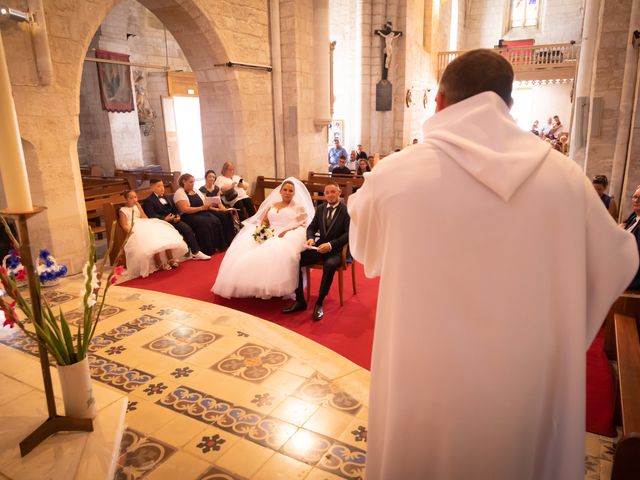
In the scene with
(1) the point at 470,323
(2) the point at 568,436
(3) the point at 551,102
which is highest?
(3) the point at 551,102

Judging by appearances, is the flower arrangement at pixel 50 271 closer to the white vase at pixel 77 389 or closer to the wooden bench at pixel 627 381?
the white vase at pixel 77 389

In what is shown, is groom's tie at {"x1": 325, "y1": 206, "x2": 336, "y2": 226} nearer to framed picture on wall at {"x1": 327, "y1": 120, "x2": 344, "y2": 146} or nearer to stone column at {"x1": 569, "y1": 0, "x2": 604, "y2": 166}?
stone column at {"x1": 569, "y1": 0, "x2": 604, "y2": 166}

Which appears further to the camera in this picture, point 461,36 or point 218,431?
point 461,36

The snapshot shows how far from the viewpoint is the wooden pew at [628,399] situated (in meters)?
1.44

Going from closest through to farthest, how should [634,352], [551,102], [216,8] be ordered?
[634,352]
[216,8]
[551,102]

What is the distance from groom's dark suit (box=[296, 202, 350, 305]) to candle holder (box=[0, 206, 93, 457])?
2.59m

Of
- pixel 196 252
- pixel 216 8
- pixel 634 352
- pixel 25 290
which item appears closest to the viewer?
pixel 634 352

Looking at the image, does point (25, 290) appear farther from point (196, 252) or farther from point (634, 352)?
point (634, 352)

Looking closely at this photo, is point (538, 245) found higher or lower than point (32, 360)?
higher

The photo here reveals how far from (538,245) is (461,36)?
2527cm

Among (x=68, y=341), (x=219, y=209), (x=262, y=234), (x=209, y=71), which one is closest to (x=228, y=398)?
(x=68, y=341)

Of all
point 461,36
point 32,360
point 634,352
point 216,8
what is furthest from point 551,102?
point 32,360

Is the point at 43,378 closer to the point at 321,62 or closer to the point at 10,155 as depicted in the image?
the point at 10,155

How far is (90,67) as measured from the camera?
1212 centimetres
